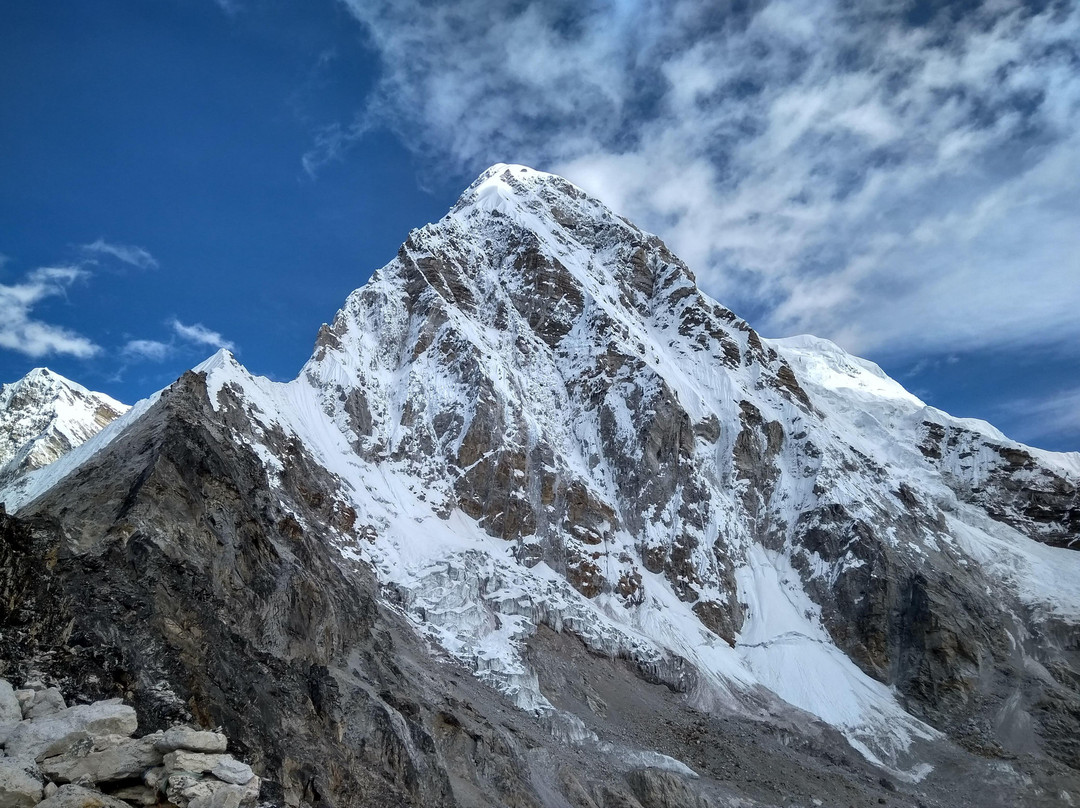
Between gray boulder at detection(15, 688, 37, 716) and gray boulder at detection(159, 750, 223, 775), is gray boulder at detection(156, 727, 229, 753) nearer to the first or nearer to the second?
gray boulder at detection(159, 750, 223, 775)

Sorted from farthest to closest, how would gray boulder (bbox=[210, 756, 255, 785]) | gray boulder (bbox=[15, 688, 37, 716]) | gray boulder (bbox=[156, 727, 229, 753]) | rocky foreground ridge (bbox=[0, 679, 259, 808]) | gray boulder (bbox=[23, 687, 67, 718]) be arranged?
gray boulder (bbox=[15, 688, 37, 716]) → gray boulder (bbox=[23, 687, 67, 718]) → gray boulder (bbox=[156, 727, 229, 753]) → gray boulder (bbox=[210, 756, 255, 785]) → rocky foreground ridge (bbox=[0, 679, 259, 808])

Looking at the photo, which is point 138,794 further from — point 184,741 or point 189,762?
point 184,741

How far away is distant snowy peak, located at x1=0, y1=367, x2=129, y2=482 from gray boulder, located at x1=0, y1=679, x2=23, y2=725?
93.9 metres

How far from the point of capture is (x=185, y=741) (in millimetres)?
11844

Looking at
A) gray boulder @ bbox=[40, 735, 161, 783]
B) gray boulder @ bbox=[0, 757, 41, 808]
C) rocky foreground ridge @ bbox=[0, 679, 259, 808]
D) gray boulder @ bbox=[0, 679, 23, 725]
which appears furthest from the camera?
gray boulder @ bbox=[0, 679, 23, 725]

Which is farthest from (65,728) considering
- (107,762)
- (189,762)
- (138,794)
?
(189,762)

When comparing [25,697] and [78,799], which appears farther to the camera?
[25,697]

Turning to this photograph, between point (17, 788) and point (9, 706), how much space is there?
3713 mm

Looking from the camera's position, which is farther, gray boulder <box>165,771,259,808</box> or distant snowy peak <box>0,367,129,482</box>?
distant snowy peak <box>0,367,129,482</box>

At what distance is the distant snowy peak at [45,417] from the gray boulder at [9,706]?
9391cm

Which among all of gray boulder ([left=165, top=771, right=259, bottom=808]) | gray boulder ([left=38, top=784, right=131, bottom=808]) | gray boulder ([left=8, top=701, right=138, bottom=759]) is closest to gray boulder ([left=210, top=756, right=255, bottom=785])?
gray boulder ([left=165, top=771, right=259, bottom=808])

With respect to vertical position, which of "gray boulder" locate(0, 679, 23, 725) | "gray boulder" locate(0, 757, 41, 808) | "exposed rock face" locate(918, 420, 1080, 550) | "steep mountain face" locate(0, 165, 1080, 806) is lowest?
"gray boulder" locate(0, 757, 41, 808)

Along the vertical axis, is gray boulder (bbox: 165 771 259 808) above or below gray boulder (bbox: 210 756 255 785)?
below

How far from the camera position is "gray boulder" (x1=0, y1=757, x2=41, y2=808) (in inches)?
388
